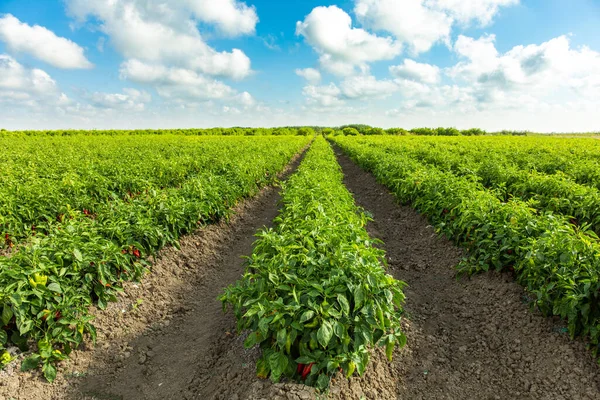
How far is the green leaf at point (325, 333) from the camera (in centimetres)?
255

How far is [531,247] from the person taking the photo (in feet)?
13.0

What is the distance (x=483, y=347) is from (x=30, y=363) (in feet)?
16.4

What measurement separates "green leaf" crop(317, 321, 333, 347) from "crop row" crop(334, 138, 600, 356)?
250 cm

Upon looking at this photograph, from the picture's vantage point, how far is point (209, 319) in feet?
15.8

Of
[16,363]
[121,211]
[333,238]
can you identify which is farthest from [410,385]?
[121,211]

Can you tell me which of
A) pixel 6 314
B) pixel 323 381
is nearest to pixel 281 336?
pixel 323 381

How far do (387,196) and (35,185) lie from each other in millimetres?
9756

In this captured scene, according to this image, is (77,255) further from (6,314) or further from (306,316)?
(306,316)

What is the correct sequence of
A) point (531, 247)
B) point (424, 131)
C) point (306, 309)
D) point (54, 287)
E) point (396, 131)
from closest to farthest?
point (306, 309) → point (54, 287) → point (531, 247) → point (424, 131) → point (396, 131)

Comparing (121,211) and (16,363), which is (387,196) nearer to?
(121,211)

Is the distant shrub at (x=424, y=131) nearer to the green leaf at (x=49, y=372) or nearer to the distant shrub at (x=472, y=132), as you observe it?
the distant shrub at (x=472, y=132)

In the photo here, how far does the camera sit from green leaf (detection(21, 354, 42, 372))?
3.38 m

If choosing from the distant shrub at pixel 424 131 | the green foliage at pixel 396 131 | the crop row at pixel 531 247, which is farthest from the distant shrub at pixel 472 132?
the crop row at pixel 531 247

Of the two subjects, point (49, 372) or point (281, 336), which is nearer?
point (281, 336)
